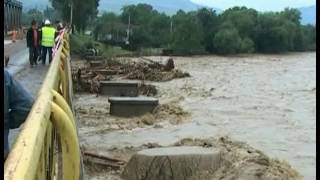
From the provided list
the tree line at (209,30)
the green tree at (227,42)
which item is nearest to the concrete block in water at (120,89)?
the tree line at (209,30)

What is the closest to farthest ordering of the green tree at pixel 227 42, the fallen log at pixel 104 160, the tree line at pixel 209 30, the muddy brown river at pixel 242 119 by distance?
the fallen log at pixel 104 160, the muddy brown river at pixel 242 119, the green tree at pixel 227 42, the tree line at pixel 209 30

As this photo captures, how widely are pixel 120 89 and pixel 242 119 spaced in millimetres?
4525

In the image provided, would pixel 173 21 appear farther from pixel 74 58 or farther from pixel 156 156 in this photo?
pixel 156 156

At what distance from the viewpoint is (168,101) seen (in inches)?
882

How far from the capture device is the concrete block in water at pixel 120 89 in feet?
68.9

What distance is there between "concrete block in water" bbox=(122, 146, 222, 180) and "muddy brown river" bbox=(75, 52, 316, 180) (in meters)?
3.65

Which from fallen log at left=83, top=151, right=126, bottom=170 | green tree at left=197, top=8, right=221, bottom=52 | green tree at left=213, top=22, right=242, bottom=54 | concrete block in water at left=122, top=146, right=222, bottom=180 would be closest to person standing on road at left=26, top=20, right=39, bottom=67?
fallen log at left=83, top=151, right=126, bottom=170

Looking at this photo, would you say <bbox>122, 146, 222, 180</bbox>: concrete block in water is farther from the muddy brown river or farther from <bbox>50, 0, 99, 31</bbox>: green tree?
<bbox>50, 0, 99, 31</bbox>: green tree

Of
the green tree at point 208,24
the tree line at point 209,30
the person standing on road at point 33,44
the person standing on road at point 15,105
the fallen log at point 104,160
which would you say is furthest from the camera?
the green tree at point 208,24

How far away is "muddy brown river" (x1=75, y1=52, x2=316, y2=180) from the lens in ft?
44.9

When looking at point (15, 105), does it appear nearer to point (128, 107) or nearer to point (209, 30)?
point (128, 107)

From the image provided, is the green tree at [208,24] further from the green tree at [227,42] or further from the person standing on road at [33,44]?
the person standing on road at [33,44]

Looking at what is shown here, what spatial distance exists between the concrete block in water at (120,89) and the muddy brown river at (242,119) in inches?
32.8

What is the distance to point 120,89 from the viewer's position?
21.1m
